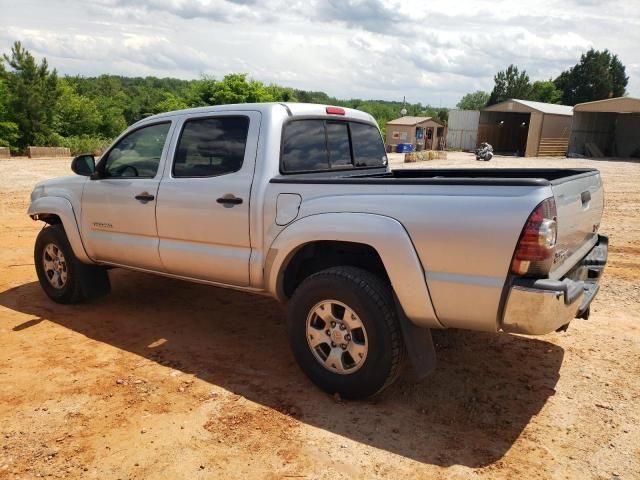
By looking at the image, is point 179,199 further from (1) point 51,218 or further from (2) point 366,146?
(1) point 51,218

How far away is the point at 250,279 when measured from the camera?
3.83m

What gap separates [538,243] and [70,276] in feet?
14.2

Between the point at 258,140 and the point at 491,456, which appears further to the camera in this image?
the point at 258,140

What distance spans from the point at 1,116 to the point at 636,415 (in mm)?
35944

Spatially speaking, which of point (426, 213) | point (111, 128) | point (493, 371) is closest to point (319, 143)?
point (426, 213)

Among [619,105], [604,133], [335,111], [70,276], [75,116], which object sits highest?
[619,105]

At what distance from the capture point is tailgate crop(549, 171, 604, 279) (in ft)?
9.60

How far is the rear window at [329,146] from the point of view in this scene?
391 centimetres

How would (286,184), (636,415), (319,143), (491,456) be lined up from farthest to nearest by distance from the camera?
(319,143) < (286,184) < (636,415) < (491,456)

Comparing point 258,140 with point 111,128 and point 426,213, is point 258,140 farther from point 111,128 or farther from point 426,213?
point 111,128

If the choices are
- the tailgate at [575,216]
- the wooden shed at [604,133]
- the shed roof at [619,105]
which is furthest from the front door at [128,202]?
the wooden shed at [604,133]

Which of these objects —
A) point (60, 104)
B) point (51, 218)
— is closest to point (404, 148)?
point (60, 104)

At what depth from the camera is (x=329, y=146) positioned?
426cm

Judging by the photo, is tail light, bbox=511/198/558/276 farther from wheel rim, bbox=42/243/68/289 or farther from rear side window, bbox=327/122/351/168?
wheel rim, bbox=42/243/68/289
